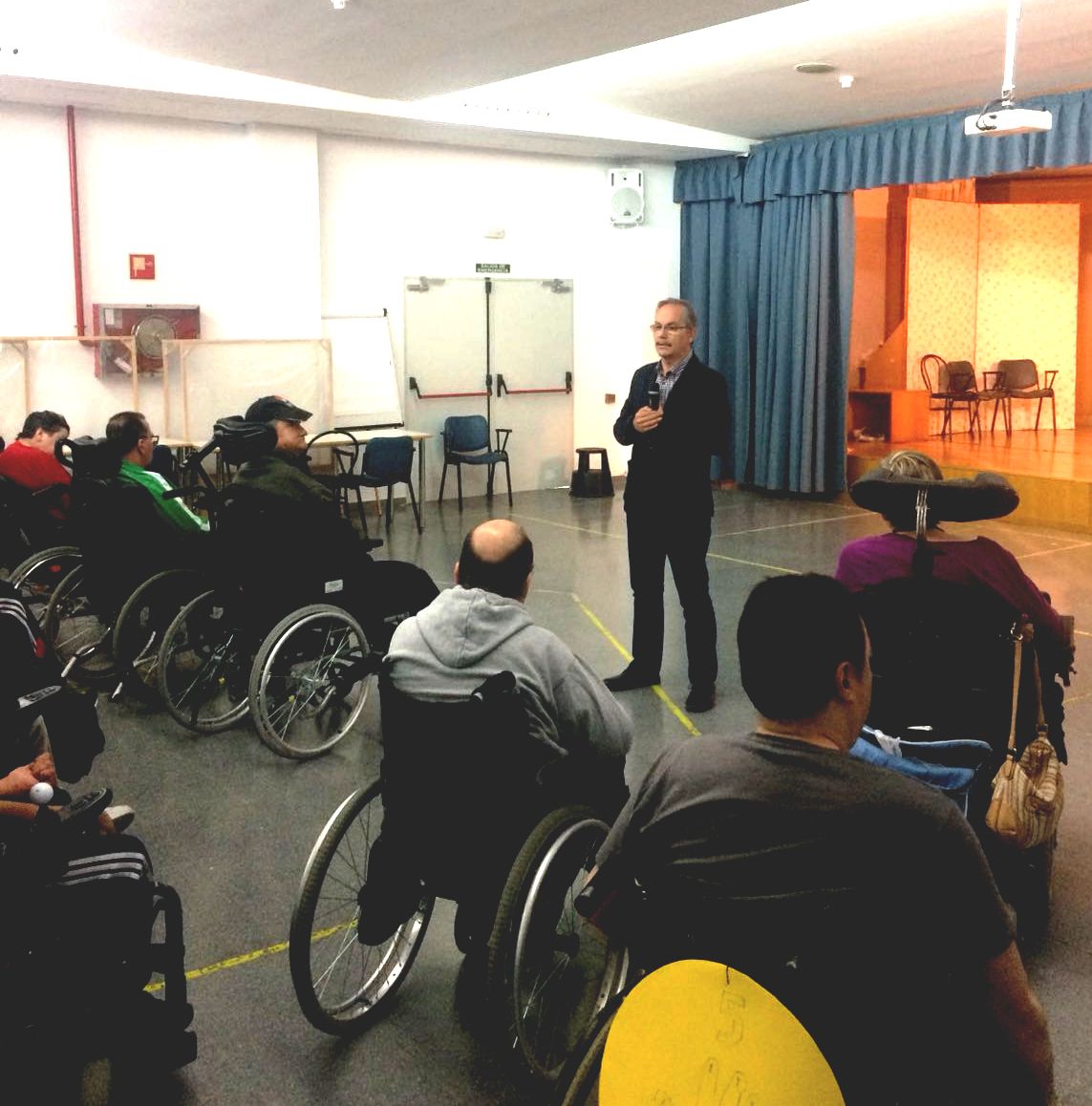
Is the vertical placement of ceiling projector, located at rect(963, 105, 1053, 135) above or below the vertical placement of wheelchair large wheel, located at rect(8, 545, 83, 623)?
above

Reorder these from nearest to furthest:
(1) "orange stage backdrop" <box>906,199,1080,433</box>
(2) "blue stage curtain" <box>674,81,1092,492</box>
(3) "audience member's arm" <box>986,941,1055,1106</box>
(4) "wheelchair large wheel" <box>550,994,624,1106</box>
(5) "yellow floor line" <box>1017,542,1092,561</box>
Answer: (3) "audience member's arm" <box>986,941,1055,1106</box>, (4) "wheelchair large wheel" <box>550,994,624,1106</box>, (5) "yellow floor line" <box>1017,542,1092,561</box>, (2) "blue stage curtain" <box>674,81,1092,492</box>, (1) "orange stage backdrop" <box>906,199,1080,433</box>

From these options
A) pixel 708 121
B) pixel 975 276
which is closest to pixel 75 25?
pixel 708 121

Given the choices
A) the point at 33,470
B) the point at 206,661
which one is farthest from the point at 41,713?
the point at 33,470

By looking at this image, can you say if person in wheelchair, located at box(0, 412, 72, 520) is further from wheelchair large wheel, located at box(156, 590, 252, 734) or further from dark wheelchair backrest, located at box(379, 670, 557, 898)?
dark wheelchair backrest, located at box(379, 670, 557, 898)

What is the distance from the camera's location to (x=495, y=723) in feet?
6.70

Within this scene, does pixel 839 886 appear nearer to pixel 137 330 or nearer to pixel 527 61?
pixel 527 61

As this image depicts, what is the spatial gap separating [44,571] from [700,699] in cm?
253

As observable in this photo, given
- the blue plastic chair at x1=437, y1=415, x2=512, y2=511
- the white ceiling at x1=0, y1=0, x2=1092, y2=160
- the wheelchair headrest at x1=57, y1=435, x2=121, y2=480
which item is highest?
the white ceiling at x1=0, y1=0, x2=1092, y2=160

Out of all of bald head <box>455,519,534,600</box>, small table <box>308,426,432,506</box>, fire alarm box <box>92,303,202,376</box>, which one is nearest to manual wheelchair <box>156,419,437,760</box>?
bald head <box>455,519,534,600</box>

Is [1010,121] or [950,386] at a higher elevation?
[1010,121]

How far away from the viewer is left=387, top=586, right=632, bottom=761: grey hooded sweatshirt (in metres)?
2.18

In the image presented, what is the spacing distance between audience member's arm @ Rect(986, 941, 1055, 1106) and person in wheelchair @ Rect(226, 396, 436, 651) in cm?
237

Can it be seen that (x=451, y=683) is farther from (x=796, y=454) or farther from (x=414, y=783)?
(x=796, y=454)

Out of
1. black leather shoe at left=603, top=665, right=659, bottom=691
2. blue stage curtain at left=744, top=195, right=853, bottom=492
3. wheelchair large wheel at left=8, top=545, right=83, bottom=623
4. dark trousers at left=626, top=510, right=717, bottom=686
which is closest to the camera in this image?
dark trousers at left=626, top=510, right=717, bottom=686
